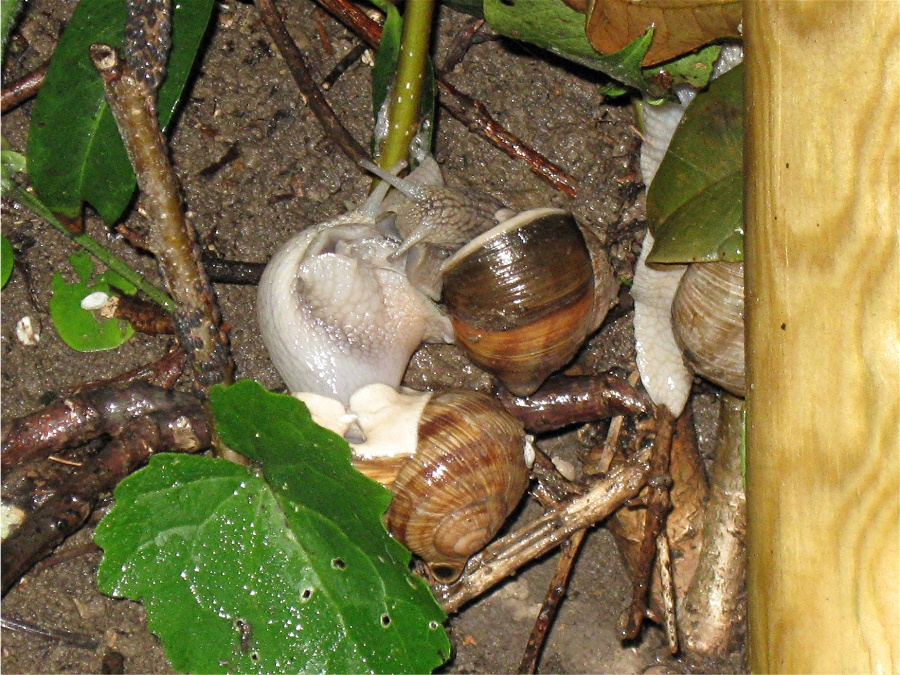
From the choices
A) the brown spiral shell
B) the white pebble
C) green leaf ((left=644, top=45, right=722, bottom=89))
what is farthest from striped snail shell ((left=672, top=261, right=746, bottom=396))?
the white pebble

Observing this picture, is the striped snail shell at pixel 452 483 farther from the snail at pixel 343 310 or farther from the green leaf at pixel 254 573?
the snail at pixel 343 310

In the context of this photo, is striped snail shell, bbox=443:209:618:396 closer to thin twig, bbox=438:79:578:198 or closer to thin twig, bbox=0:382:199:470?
thin twig, bbox=438:79:578:198

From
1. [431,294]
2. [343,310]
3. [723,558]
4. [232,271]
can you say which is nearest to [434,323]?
[431,294]

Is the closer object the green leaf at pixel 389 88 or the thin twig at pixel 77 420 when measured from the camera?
the thin twig at pixel 77 420

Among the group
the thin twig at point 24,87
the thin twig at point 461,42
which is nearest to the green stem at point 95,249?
the thin twig at point 24,87

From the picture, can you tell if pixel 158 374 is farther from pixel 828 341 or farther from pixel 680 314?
pixel 828 341

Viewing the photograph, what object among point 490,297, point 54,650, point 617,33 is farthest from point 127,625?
point 617,33

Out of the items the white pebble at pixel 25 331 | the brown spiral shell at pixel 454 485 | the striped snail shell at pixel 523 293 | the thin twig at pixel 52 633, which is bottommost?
the thin twig at pixel 52 633
